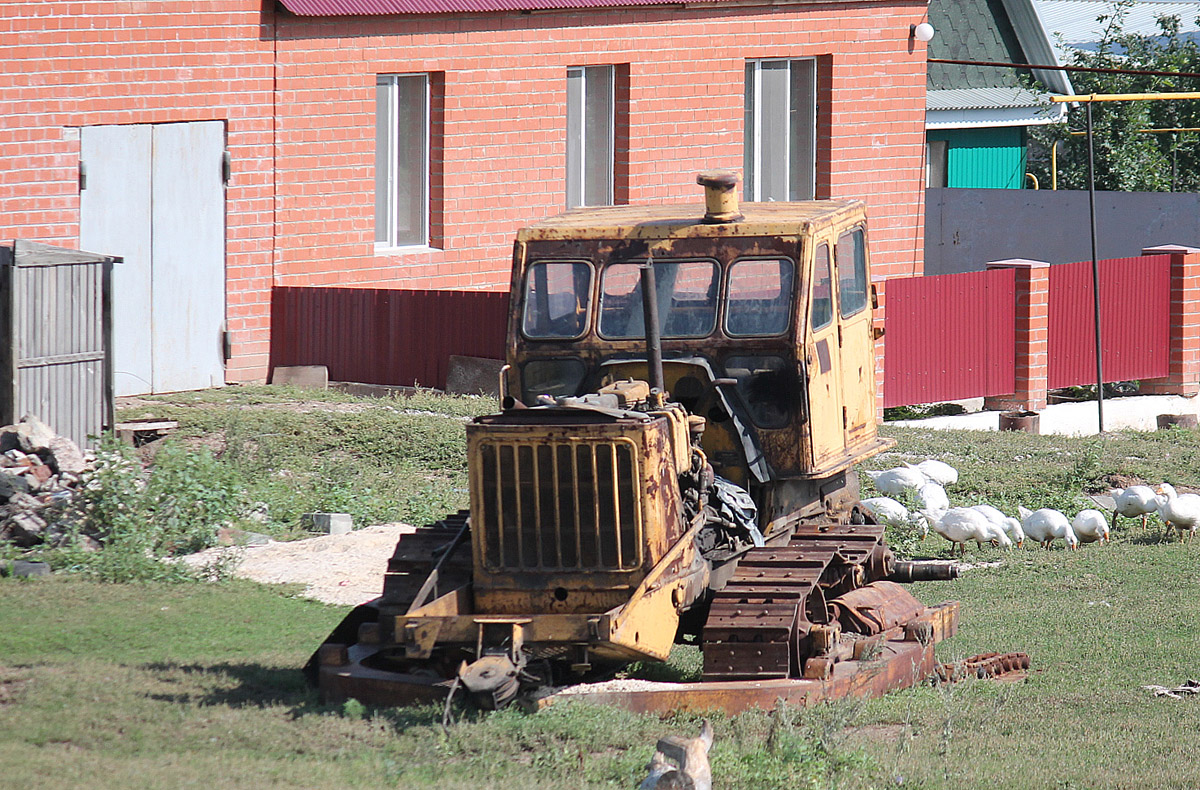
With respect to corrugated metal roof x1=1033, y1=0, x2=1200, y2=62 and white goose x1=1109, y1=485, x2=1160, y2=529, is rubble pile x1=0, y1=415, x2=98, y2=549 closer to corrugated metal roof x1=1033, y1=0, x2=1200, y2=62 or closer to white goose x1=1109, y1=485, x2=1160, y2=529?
white goose x1=1109, y1=485, x2=1160, y2=529

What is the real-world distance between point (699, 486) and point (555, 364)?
4.25ft

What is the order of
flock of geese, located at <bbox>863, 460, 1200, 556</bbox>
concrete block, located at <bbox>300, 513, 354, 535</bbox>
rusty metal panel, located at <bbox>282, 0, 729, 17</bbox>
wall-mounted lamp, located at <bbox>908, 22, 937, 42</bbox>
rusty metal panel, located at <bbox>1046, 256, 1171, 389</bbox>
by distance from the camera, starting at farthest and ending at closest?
wall-mounted lamp, located at <bbox>908, 22, 937, 42</bbox>
rusty metal panel, located at <bbox>1046, 256, 1171, 389</bbox>
rusty metal panel, located at <bbox>282, 0, 729, 17</bbox>
flock of geese, located at <bbox>863, 460, 1200, 556</bbox>
concrete block, located at <bbox>300, 513, 354, 535</bbox>

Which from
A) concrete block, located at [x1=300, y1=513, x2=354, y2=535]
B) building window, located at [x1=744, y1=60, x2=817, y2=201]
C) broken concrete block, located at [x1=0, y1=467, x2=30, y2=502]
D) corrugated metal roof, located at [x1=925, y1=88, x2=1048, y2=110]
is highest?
corrugated metal roof, located at [x1=925, y1=88, x2=1048, y2=110]

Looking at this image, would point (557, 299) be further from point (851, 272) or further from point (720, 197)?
point (851, 272)

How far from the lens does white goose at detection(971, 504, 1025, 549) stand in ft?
43.9

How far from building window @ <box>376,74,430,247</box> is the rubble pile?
7262mm

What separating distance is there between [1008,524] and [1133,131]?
819 inches

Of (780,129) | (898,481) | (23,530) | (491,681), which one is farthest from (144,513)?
(780,129)

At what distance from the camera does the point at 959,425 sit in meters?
19.8

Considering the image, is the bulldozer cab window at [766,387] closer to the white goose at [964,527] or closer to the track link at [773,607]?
the track link at [773,607]

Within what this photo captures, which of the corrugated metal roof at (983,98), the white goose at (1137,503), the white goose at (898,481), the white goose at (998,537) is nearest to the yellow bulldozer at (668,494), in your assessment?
the white goose at (998,537)

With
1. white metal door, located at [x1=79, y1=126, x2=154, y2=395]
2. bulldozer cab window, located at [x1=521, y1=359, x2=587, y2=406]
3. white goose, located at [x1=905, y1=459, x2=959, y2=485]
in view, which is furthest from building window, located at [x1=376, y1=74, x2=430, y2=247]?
bulldozer cab window, located at [x1=521, y1=359, x2=587, y2=406]

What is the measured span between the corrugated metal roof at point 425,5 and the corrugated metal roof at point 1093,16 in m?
24.1

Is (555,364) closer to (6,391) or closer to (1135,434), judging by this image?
(6,391)
